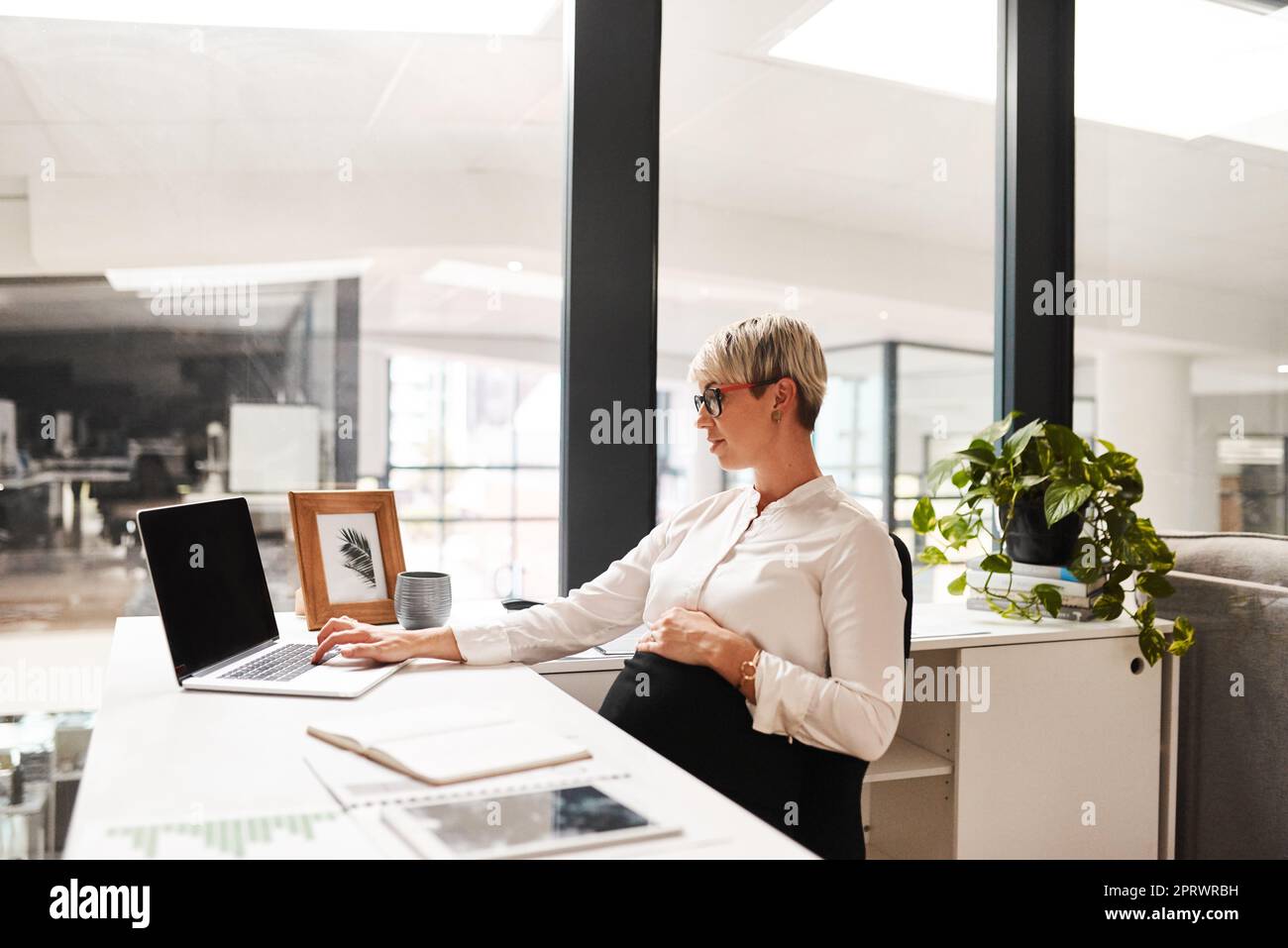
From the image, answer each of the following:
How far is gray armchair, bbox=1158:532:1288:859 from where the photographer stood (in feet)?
7.94

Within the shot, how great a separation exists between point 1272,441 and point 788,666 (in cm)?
237

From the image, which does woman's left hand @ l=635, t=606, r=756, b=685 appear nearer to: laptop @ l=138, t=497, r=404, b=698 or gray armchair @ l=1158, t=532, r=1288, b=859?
laptop @ l=138, t=497, r=404, b=698

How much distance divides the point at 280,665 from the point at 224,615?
0.45 ft

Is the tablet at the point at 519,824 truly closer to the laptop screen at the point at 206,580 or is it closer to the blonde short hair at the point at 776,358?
the laptop screen at the point at 206,580

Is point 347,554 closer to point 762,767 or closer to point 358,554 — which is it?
point 358,554

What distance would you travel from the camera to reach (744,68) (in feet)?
8.99

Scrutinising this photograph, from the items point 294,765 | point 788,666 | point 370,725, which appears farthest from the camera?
point 788,666

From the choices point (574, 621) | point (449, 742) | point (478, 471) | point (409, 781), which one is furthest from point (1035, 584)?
point (409, 781)

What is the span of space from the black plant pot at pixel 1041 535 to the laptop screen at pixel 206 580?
190 centimetres

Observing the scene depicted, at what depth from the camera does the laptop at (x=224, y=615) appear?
160 centimetres

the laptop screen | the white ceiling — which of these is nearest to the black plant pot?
the white ceiling

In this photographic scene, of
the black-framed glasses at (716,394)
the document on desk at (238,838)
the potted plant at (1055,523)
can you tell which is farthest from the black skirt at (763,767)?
the potted plant at (1055,523)

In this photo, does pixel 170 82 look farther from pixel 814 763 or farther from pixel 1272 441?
pixel 1272 441
